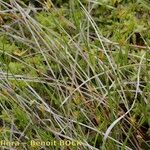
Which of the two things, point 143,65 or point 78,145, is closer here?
point 78,145

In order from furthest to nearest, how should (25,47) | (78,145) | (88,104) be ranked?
(25,47) → (88,104) → (78,145)

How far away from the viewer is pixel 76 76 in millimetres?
1885

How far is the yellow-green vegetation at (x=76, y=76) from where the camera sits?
1.71 metres

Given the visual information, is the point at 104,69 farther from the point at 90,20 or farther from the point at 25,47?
the point at 25,47

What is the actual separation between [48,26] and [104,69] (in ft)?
1.49

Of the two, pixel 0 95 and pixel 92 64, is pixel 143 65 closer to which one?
pixel 92 64

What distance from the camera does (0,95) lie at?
1866mm

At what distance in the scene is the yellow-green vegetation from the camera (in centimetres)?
171

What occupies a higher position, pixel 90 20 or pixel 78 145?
pixel 90 20

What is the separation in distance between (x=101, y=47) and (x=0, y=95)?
1.60ft

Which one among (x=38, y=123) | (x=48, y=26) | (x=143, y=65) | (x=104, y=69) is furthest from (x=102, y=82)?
(x=48, y=26)

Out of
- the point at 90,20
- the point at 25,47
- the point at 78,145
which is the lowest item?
the point at 78,145

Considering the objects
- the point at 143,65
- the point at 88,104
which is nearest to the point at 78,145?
the point at 88,104

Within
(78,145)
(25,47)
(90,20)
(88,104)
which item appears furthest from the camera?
(25,47)
